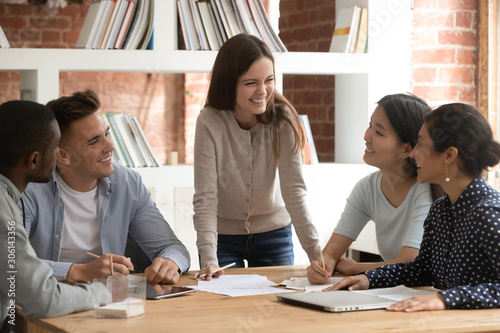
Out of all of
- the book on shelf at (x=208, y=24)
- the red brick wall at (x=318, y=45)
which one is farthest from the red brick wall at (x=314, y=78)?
the book on shelf at (x=208, y=24)

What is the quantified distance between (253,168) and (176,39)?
1.07 meters

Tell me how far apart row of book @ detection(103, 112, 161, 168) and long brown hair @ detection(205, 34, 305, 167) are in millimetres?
874

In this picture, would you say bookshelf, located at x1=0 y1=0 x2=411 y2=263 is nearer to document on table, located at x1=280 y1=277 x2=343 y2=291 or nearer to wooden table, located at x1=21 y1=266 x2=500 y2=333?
document on table, located at x1=280 y1=277 x2=343 y2=291

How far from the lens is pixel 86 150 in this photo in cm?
222

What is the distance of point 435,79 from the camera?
150 inches

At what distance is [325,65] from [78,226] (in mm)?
1757

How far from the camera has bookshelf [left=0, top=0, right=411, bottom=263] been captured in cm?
317

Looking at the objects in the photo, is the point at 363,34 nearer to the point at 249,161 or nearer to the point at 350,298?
the point at 249,161

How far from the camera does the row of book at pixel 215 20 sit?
3.33 meters

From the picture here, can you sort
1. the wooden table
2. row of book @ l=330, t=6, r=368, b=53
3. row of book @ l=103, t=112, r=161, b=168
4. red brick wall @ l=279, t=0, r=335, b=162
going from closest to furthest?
the wooden table → row of book @ l=103, t=112, r=161, b=168 → row of book @ l=330, t=6, r=368, b=53 → red brick wall @ l=279, t=0, r=335, b=162

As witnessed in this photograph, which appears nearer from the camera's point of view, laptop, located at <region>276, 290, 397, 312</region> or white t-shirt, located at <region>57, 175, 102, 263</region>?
laptop, located at <region>276, 290, 397, 312</region>

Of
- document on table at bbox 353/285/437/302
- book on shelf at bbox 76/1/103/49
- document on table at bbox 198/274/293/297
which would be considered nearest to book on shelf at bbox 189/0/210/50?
book on shelf at bbox 76/1/103/49

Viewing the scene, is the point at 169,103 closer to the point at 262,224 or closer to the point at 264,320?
the point at 262,224

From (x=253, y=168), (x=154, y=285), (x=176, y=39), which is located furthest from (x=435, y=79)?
(x=154, y=285)
